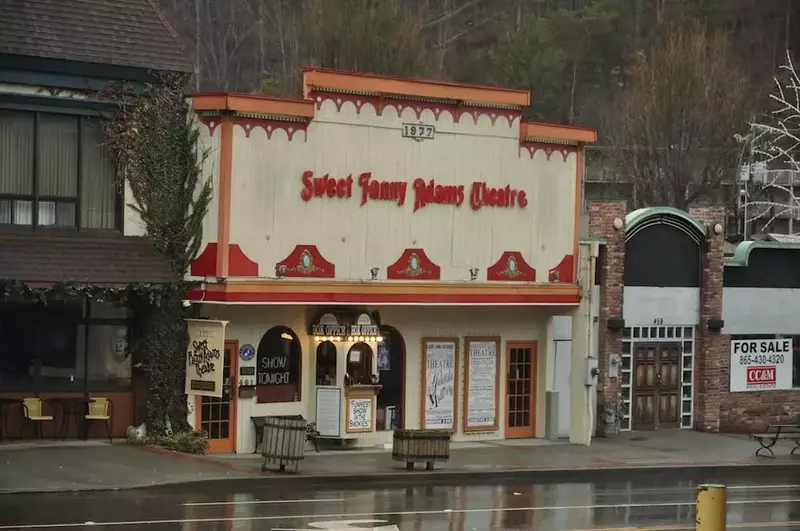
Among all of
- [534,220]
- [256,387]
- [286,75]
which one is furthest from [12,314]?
[286,75]

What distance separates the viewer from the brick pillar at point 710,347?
32.9m

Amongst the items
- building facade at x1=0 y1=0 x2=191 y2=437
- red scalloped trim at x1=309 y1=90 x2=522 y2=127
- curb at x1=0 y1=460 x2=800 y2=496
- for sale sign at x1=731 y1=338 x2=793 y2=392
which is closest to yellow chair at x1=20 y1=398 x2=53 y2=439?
building facade at x1=0 y1=0 x2=191 y2=437

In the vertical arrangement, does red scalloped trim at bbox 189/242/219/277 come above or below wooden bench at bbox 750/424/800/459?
above

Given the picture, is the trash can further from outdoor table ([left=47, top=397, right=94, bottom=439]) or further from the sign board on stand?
outdoor table ([left=47, top=397, right=94, bottom=439])

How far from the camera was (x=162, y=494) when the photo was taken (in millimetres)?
20703

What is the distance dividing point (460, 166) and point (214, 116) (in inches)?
214

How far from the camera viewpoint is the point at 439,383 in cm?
2861

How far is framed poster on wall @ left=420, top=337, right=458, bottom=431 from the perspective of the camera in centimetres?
2844

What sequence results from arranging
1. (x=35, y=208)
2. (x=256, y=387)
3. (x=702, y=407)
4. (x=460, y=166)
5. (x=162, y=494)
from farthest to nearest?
(x=702, y=407), (x=460, y=166), (x=256, y=387), (x=35, y=208), (x=162, y=494)

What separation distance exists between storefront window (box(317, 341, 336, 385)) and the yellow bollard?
55.5ft

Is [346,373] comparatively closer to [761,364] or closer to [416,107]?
[416,107]

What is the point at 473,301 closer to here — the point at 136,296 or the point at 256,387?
the point at 256,387

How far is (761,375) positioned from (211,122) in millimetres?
16101

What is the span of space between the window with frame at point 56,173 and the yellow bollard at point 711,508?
658 inches
